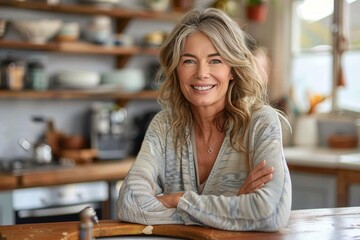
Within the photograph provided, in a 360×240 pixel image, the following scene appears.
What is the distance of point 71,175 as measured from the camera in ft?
14.3

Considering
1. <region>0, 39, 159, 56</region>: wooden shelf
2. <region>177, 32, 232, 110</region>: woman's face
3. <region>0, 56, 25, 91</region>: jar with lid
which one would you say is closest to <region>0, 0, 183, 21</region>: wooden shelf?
<region>0, 39, 159, 56</region>: wooden shelf

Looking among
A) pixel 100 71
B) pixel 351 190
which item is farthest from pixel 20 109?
pixel 351 190

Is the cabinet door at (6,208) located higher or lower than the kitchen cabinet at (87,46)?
lower

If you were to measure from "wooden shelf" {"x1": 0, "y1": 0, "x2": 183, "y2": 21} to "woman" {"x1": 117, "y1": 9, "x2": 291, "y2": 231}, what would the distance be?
7.08 feet

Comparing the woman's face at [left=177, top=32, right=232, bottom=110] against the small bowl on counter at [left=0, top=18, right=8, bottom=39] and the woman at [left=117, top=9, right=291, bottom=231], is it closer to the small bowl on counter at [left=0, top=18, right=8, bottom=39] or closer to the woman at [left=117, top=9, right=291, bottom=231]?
the woman at [left=117, top=9, right=291, bottom=231]

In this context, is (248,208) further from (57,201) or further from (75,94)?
A: (75,94)

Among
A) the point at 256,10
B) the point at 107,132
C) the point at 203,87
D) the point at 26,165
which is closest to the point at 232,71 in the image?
the point at 203,87

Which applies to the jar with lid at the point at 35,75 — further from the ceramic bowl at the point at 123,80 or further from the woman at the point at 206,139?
the woman at the point at 206,139

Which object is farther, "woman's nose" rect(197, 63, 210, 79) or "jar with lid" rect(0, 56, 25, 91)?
"jar with lid" rect(0, 56, 25, 91)

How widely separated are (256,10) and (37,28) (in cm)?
174

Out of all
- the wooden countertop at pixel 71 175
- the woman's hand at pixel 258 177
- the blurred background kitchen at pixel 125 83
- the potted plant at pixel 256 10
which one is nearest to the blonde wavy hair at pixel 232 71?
the woman's hand at pixel 258 177

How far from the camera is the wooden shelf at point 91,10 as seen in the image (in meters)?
4.54

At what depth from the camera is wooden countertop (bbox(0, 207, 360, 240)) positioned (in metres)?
2.07

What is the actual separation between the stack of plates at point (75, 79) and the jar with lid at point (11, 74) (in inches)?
12.1
